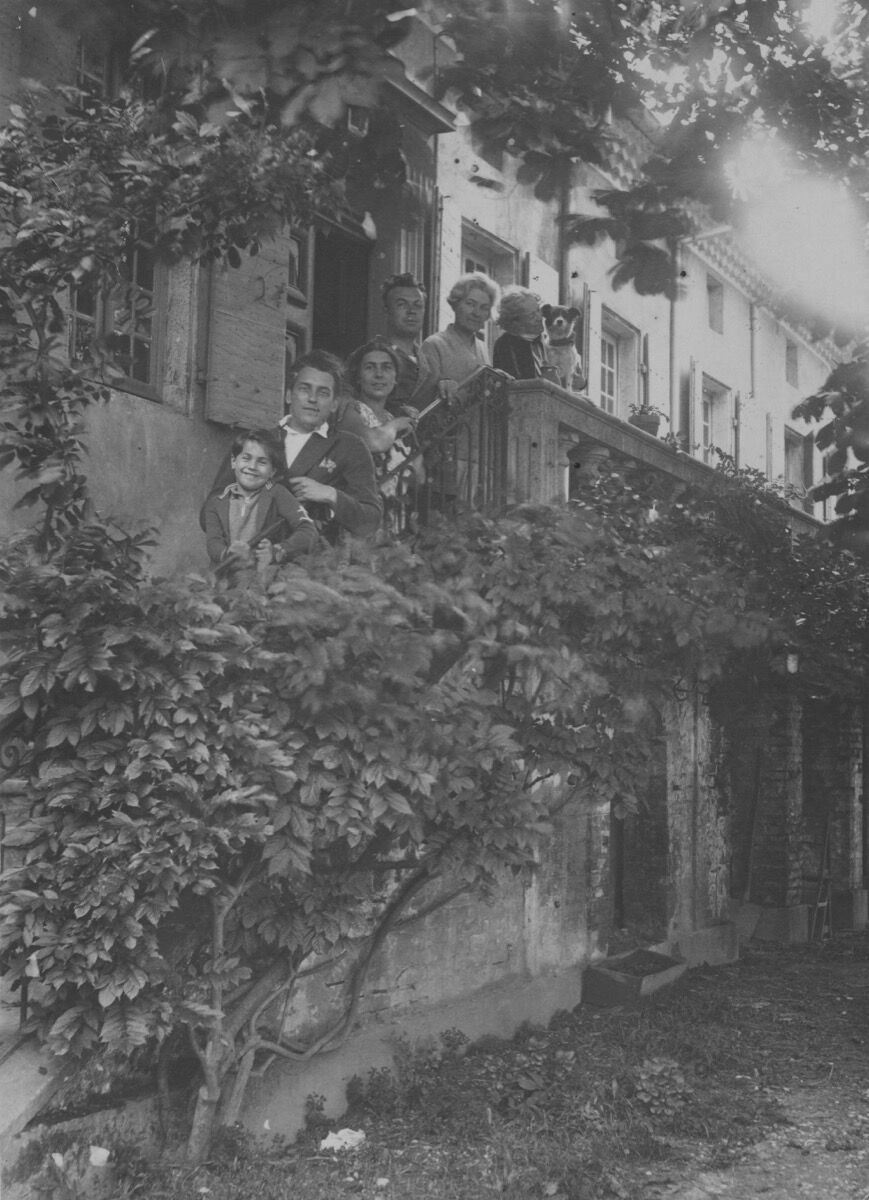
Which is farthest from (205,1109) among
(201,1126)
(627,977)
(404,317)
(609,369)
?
(609,369)

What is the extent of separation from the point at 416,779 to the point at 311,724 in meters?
0.50

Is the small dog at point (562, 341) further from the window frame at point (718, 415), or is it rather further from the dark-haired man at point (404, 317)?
Answer: the window frame at point (718, 415)

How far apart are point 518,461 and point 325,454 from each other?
1927 millimetres

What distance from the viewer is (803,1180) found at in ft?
20.2

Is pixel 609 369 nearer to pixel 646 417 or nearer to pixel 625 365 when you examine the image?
pixel 625 365

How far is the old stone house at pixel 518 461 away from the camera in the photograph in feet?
20.9

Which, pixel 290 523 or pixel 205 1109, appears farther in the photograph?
pixel 290 523

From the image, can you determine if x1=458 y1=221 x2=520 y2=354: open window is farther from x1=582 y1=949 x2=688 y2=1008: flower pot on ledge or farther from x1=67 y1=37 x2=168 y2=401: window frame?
x1=582 y1=949 x2=688 y2=1008: flower pot on ledge

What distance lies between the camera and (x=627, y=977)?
8977mm

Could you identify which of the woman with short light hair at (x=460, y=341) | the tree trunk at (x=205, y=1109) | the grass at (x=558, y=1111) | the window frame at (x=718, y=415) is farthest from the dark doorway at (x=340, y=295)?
the window frame at (x=718, y=415)

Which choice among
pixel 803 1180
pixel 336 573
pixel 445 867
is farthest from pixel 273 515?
pixel 803 1180

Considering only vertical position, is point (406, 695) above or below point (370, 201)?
below

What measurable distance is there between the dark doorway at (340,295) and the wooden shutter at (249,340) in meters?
2.06

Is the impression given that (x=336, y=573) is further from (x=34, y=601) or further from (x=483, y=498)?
(x=483, y=498)
